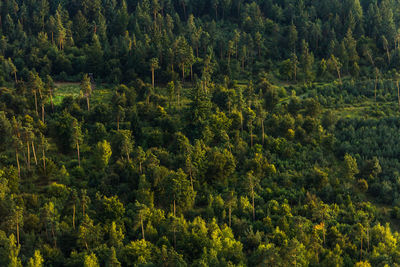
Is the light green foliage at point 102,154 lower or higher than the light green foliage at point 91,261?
higher

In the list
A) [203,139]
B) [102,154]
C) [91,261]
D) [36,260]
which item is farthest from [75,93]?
[91,261]

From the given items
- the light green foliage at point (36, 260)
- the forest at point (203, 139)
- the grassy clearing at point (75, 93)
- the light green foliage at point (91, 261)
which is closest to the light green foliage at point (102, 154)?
the forest at point (203, 139)

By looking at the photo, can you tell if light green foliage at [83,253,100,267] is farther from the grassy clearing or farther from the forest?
the grassy clearing

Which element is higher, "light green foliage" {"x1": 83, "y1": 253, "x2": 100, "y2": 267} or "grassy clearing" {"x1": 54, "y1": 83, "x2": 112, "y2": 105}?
"grassy clearing" {"x1": 54, "y1": 83, "x2": 112, "y2": 105}

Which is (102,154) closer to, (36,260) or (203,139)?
(203,139)

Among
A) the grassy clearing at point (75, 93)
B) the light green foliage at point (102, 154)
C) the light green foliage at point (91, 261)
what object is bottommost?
the light green foliage at point (91, 261)

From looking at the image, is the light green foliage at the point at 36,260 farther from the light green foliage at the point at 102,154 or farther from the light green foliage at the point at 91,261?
the light green foliage at the point at 102,154

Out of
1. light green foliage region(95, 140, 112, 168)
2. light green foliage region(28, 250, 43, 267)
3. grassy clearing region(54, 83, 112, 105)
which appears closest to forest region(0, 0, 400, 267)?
light green foliage region(28, 250, 43, 267)

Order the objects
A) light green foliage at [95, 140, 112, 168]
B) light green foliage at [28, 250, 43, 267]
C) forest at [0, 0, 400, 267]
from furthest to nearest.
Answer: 1. light green foliage at [95, 140, 112, 168]
2. forest at [0, 0, 400, 267]
3. light green foliage at [28, 250, 43, 267]

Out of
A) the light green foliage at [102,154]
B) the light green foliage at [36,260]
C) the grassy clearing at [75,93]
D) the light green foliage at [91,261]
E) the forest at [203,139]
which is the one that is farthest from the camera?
the grassy clearing at [75,93]

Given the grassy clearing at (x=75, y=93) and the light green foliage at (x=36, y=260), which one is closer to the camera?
the light green foliage at (x=36, y=260)
